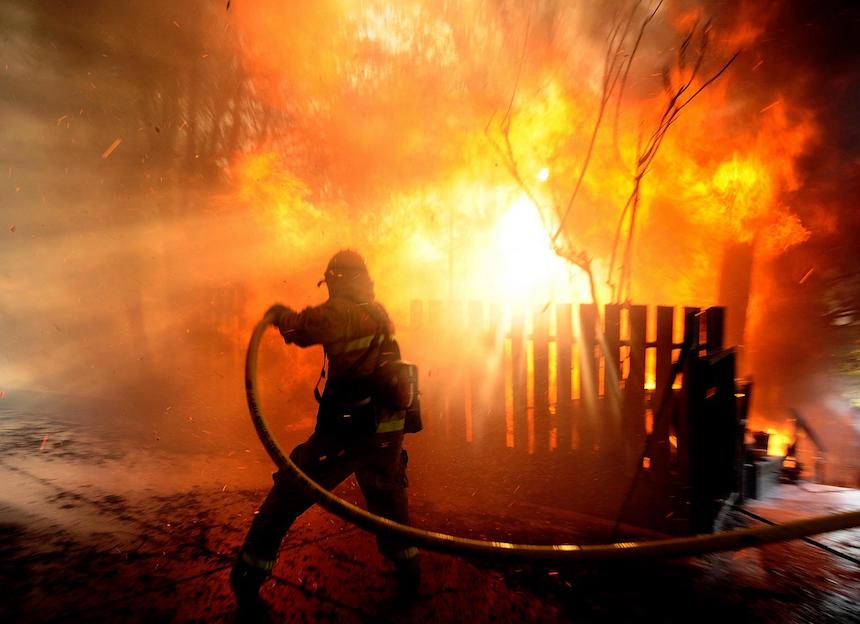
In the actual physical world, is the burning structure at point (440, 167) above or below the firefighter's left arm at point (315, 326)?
above

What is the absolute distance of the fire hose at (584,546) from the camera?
185 cm

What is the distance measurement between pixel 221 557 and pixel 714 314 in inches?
182

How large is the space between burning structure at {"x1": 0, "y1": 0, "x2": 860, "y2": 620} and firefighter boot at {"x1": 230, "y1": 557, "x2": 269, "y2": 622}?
408cm

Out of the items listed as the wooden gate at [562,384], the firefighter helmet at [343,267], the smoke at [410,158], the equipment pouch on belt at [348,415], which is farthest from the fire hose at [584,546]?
the smoke at [410,158]

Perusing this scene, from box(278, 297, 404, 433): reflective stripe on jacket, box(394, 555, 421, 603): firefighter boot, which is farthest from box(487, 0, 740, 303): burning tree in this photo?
box(394, 555, 421, 603): firefighter boot

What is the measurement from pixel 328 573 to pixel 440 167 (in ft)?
27.2

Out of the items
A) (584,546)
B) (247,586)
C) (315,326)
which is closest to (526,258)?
(315,326)

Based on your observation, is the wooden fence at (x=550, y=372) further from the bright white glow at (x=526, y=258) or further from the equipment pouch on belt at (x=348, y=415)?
the bright white glow at (x=526, y=258)

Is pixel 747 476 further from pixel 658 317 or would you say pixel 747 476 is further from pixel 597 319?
pixel 597 319

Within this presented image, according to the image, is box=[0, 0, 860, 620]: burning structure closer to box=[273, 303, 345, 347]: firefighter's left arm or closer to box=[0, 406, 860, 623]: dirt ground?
box=[0, 406, 860, 623]: dirt ground

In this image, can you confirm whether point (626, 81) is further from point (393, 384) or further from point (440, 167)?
point (393, 384)

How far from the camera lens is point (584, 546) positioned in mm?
1930

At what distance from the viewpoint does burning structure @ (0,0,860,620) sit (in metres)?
7.46

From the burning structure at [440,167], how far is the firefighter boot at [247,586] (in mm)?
4080
